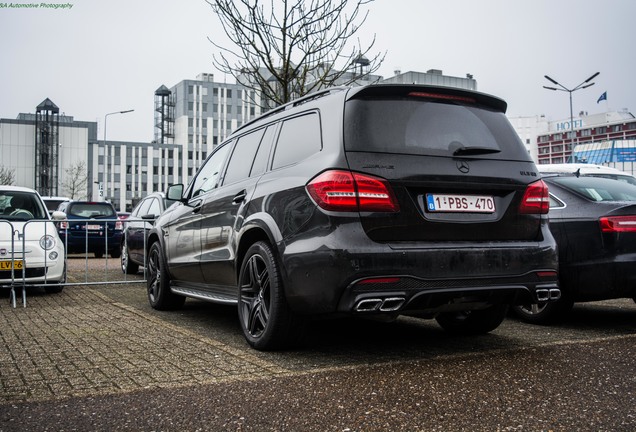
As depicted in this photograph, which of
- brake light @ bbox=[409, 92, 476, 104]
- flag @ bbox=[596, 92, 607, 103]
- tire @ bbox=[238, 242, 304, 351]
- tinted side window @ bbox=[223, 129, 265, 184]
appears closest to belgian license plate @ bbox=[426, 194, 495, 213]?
brake light @ bbox=[409, 92, 476, 104]

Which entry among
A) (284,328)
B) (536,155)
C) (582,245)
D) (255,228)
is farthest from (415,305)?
(536,155)

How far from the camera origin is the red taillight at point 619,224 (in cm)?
625

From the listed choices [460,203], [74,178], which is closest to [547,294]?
[460,203]

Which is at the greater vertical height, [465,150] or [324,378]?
[465,150]

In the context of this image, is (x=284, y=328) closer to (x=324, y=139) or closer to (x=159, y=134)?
(x=324, y=139)

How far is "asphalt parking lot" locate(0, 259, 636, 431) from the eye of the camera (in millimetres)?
3484

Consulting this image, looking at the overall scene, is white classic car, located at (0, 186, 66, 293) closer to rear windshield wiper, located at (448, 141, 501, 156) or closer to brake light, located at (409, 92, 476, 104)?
brake light, located at (409, 92, 476, 104)

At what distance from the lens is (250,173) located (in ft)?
19.4

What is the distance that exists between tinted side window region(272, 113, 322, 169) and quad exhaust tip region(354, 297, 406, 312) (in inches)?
45.1

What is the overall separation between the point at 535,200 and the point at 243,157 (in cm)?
257

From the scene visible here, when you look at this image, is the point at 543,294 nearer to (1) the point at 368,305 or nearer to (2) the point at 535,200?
(2) the point at 535,200

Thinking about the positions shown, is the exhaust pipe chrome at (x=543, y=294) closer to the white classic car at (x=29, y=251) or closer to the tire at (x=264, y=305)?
the tire at (x=264, y=305)

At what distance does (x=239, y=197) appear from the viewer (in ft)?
18.7

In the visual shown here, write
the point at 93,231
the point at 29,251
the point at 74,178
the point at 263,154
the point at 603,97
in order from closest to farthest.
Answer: the point at 263,154 → the point at 29,251 → the point at 93,231 → the point at 74,178 → the point at 603,97
